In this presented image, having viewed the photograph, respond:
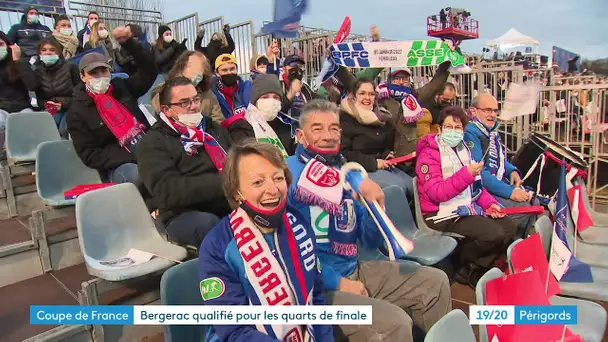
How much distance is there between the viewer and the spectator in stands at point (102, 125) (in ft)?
11.2

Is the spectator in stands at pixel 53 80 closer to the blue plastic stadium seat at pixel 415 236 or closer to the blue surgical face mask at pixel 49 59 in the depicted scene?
the blue surgical face mask at pixel 49 59

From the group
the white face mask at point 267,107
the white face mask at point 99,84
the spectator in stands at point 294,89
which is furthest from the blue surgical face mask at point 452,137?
the white face mask at point 99,84

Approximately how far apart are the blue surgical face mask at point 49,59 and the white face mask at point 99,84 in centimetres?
145

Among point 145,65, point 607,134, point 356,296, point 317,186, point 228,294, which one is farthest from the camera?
point 607,134

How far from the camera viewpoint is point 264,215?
1.61 m

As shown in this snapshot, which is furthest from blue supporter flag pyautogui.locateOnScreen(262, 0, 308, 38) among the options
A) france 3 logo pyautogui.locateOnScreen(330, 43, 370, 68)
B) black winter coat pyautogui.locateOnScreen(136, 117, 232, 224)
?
black winter coat pyautogui.locateOnScreen(136, 117, 232, 224)

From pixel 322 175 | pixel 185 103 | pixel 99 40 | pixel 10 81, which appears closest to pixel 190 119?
pixel 185 103

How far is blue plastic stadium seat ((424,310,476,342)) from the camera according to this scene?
4.53 ft

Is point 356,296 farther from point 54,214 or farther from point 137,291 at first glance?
point 54,214

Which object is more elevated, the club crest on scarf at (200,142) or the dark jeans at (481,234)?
the club crest on scarf at (200,142)

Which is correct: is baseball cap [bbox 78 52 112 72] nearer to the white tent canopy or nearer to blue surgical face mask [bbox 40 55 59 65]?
blue surgical face mask [bbox 40 55 59 65]

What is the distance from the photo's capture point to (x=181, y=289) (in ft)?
5.94

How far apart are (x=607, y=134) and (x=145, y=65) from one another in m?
7.00

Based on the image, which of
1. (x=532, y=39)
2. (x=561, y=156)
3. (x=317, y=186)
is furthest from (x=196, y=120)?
(x=532, y=39)
